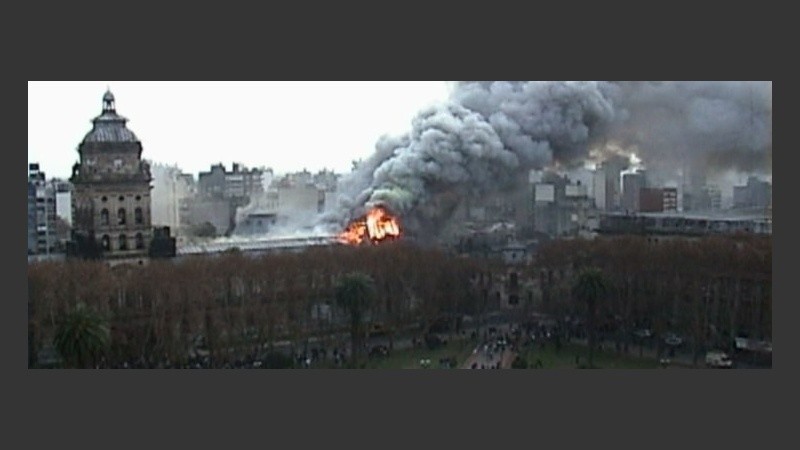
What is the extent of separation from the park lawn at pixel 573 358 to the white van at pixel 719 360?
1038 millimetres

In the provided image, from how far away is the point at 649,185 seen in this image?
2691cm

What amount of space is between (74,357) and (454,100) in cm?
1147

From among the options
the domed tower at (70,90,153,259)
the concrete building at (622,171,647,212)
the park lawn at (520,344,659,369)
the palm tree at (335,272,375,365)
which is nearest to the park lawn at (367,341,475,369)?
the palm tree at (335,272,375,365)

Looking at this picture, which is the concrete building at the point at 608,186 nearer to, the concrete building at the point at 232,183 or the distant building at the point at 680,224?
the distant building at the point at 680,224

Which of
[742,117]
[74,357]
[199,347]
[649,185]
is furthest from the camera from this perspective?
[649,185]

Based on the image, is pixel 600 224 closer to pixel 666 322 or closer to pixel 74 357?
pixel 666 322

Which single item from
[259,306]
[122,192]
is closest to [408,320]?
[259,306]

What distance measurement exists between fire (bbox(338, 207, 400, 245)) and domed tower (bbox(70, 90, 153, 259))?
4.72 m

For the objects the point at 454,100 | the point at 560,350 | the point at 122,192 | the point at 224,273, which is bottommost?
the point at 560,350

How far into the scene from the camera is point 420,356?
77.2ft

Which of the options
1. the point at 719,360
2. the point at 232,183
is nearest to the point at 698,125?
the point at 719,360

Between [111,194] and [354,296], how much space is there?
6465 mm

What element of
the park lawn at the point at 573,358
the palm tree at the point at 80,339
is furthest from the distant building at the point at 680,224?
the palm tree at the point at 80,339

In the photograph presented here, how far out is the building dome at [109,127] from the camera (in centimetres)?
2542
